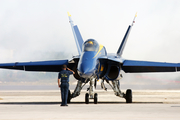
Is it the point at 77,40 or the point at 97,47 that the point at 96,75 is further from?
the point at 77,40

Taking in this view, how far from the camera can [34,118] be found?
8.41m

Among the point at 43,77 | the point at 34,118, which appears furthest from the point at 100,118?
the point at 43,77

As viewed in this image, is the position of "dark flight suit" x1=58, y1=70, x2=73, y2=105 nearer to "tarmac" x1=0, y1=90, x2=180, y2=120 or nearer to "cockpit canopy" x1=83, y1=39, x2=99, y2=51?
"tarmac" x1=0, y1=90, x2=180, y2=120

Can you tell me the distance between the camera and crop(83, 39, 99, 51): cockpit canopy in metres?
15.9

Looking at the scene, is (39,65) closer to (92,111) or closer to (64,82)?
(64,82)

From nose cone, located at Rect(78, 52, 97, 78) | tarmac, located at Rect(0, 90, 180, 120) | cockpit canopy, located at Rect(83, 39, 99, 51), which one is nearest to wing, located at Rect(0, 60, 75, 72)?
cockpit canopy, located at Rect(83, 39, 99, 51)

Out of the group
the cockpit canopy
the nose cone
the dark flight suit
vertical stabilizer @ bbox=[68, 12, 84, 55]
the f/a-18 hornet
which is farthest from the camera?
vertical stabilizer @ bbox=[68, 12, 84, 55]

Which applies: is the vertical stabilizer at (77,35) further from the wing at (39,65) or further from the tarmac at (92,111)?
the tarmac at (92,111)

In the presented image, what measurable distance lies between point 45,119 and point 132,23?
16.4m

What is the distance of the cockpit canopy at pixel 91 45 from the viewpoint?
15922mm

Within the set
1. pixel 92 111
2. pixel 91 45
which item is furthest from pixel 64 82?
pixel 92 111

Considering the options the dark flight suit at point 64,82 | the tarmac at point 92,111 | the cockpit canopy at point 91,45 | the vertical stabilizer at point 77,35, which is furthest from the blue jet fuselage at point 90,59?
the vertical stabilizer at point 77,35

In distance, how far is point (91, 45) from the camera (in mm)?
16047

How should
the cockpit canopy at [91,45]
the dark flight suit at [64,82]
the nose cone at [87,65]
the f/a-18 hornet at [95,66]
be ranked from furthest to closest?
the cockpit canopy at [91,45] → the f/a-18 hornet at [95,66] → the nose cone at [87,65] → the dark flight suit at [64,82]
